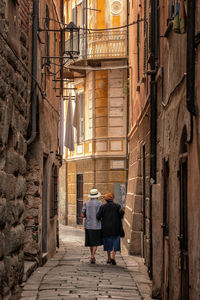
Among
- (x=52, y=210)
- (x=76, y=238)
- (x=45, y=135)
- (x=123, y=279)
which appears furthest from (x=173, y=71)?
(x=76, y=238)

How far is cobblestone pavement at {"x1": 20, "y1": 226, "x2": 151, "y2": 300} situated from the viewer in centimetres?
947

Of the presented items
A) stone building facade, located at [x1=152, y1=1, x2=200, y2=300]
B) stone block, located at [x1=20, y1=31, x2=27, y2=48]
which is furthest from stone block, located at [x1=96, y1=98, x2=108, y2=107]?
stone block, located at [x1=20, y1=31, x2=27, y2=48]

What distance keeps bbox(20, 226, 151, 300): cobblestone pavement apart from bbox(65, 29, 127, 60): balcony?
12.5 m

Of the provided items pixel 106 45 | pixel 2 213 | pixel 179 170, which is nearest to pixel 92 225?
pixel 2 213

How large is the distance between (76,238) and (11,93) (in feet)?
48.9

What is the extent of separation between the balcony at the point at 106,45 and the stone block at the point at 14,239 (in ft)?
57.6

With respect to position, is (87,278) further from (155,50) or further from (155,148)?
(155,50)

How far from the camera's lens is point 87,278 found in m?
11.2

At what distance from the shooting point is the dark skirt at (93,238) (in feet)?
47.1

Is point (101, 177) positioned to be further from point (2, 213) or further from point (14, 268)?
point (2, 213)

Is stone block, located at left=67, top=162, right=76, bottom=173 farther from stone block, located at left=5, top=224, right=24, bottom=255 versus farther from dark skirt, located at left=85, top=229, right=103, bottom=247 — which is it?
stone block, located at left=5, top=224, right=24, bottom=255

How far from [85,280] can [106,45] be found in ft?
55.7

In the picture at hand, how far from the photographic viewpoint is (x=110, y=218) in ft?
46.7

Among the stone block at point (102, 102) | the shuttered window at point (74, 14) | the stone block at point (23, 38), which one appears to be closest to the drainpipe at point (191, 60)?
the stone block at point (23, 38)
